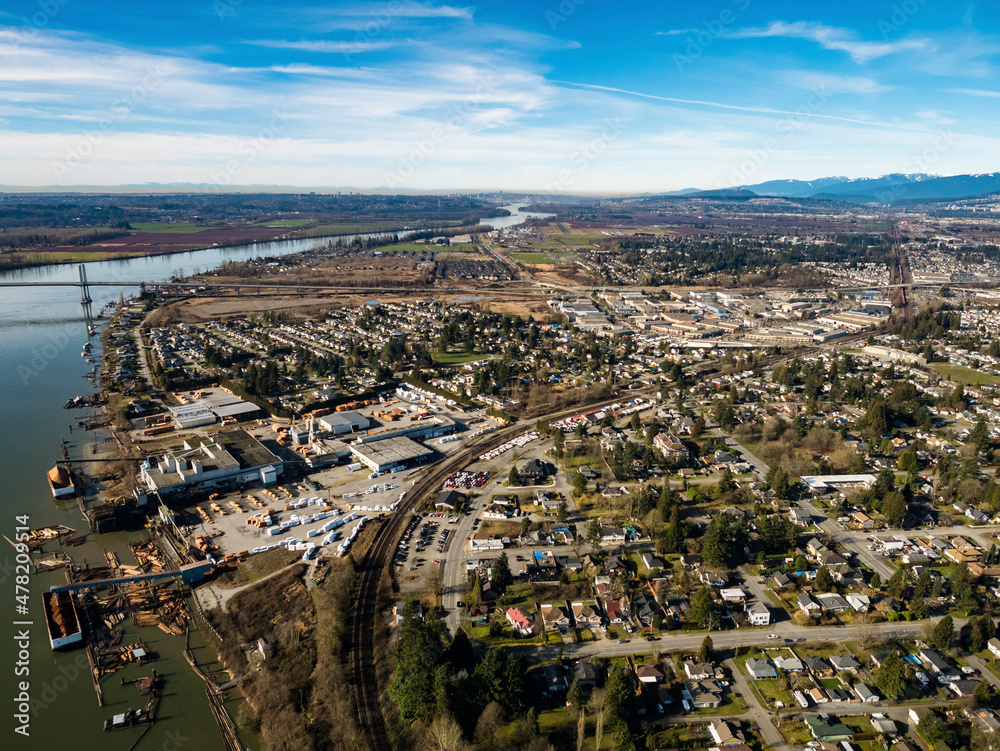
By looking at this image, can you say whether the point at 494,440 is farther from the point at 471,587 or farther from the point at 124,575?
the point at 124,575

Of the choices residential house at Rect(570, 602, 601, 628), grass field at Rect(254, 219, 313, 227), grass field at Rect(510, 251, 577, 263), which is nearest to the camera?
residential house at Rect(570, 602, 601, 628)

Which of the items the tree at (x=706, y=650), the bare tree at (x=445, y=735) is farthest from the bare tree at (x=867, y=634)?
the bare tree at (x=445, y=735)

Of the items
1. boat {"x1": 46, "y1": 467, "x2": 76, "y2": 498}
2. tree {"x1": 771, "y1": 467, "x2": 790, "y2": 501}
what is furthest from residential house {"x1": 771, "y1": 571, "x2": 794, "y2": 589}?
boat {"x1": 46, "y1": 467, "x2": 76, "y2": 498}

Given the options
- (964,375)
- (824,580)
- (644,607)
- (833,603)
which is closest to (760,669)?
(644,607)

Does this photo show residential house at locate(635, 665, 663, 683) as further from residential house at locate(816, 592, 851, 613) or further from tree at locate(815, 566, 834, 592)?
tree at locate(815, 566, 834, 592)

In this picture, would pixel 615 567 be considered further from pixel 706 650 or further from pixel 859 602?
pixel 859 602

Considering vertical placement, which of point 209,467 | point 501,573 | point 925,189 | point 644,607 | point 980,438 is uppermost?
point 925,189
